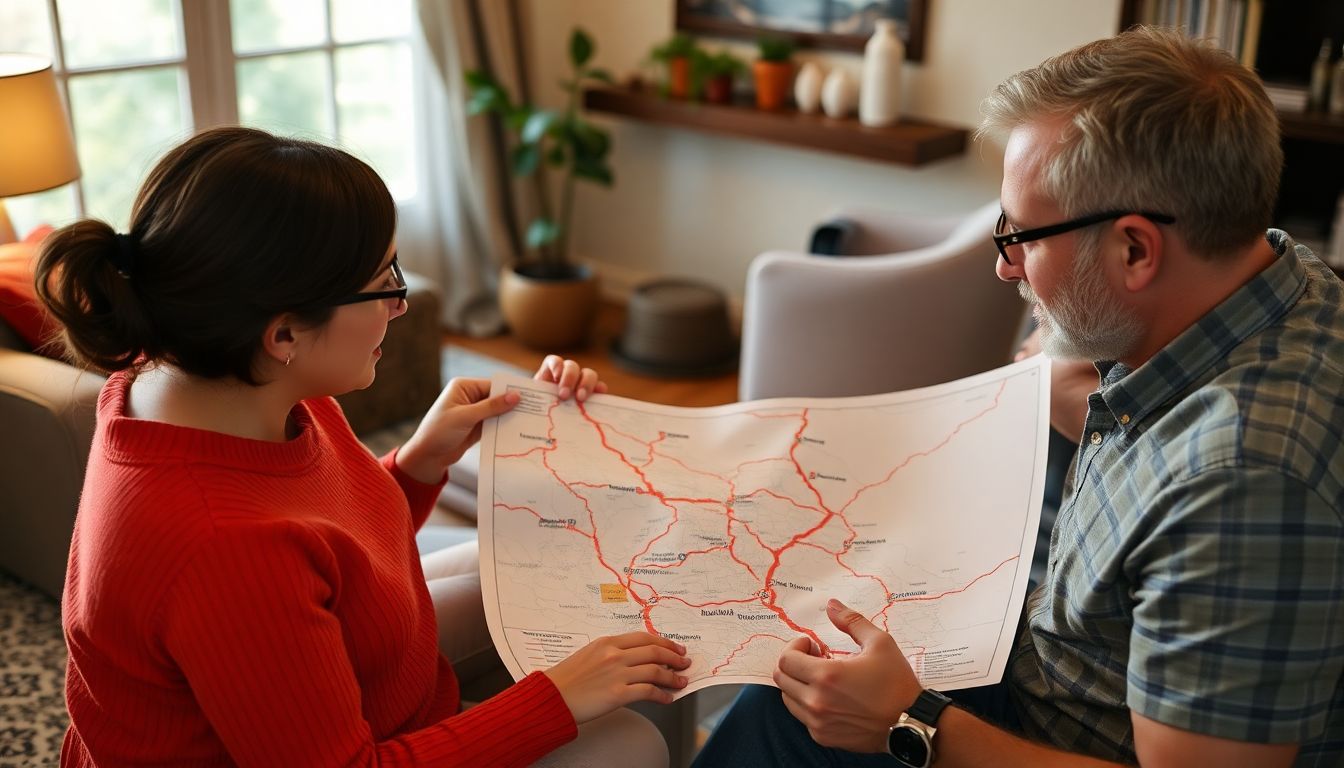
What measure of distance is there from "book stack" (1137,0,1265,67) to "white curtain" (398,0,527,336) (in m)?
2.17

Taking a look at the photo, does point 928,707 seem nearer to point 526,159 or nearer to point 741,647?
point 741,647

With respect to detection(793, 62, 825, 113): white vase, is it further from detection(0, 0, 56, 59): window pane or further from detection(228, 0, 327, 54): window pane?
detection(0, 0, 56, 59): window pane

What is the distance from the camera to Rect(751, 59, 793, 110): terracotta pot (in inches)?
147

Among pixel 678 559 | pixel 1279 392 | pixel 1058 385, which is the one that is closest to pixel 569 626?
pixel 678 559

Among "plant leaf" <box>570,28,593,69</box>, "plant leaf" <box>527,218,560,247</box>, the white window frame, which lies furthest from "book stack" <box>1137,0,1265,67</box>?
the white window frame

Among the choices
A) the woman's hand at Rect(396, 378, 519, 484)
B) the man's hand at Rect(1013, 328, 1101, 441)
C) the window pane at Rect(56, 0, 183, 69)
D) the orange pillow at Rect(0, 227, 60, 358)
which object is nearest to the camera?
the woman's hand at Rect(396, 378, 519, 484)

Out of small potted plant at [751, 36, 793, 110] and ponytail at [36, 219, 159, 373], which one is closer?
→ ponytail at [36, 219, 159, 373]

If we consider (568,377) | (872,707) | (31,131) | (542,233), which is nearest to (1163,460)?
(872,707)

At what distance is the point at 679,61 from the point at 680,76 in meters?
0.05

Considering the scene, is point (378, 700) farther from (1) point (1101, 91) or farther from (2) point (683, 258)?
(2) point (683, 258)

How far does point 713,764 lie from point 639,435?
39 cm

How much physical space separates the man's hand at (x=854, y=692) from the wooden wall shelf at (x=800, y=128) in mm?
2481

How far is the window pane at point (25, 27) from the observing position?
296 cm

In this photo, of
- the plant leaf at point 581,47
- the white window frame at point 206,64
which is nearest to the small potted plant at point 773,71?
the plant leaf at point 581,47
